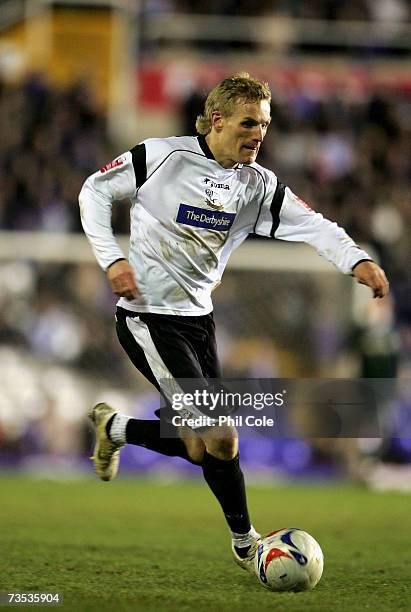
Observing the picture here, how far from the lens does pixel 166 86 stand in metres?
16.5

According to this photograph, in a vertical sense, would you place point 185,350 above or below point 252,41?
below

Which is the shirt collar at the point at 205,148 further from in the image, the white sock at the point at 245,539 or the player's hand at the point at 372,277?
the white sock at the point at 245,539

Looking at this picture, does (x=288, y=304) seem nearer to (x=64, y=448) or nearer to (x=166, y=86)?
(x=64, y=448)

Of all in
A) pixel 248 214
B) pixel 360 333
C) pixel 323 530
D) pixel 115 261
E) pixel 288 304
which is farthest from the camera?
pixel 288 304

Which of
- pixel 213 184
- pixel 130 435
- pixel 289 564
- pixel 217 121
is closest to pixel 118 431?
pixel 130 435

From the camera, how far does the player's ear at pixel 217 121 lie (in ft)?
18.1

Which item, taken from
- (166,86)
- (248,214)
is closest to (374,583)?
(248,214)

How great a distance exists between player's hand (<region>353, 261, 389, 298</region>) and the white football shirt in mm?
76

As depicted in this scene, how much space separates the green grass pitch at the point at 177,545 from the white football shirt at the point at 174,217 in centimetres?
134

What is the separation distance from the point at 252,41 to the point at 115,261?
12149 mm

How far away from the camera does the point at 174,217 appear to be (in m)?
5.54

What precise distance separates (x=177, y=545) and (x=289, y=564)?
1986mm

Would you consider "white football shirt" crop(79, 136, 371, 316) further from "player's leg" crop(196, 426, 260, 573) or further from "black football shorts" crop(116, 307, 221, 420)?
"player's leg" crop(196, 426, 260, 573)

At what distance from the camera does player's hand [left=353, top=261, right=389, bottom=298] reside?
17.4 ft
